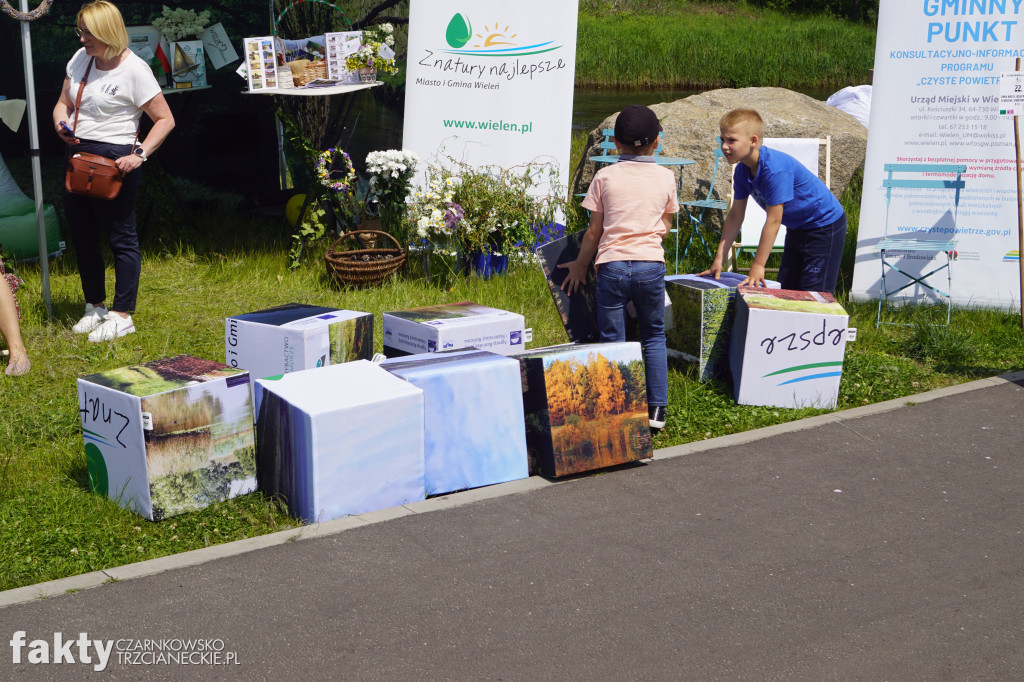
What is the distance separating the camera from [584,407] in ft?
14.8

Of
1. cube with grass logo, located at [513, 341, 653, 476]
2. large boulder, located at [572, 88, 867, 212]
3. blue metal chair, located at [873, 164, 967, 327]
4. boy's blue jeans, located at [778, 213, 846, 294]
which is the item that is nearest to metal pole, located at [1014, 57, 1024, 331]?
blue metal chair, located at [873, 164, 967, 327]

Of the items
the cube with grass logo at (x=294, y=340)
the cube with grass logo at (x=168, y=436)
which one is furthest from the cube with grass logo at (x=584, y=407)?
the cube with grass logo at (x=168, y=436)

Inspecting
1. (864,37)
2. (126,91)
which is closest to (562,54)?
(126,91)

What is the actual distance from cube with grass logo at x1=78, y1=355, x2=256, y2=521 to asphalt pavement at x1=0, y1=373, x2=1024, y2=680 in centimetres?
38

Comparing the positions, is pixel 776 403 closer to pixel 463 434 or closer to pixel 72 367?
pixel 463 434

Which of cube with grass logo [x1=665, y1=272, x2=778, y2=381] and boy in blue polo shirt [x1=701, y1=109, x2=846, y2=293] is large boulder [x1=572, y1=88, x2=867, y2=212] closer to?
boy in blue polo shirt [x1=701, y1=109, x2=846, y2=293]

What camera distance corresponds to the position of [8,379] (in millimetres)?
5430

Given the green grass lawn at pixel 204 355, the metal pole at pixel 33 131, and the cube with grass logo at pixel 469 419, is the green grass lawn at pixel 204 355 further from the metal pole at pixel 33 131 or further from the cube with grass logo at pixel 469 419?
the cube with grass logo at pixel 469 419

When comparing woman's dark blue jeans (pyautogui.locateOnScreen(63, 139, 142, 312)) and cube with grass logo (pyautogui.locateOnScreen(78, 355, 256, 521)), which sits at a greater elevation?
woman's dark blue jeans (pyautogui.locateOnScreen(63, 139, 142, 312))

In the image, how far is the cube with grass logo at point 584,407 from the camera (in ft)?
14.6

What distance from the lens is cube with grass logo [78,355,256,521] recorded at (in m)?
3.93

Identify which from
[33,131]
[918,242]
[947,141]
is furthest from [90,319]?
[947,141]

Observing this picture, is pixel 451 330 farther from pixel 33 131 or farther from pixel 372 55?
pixel 372 55

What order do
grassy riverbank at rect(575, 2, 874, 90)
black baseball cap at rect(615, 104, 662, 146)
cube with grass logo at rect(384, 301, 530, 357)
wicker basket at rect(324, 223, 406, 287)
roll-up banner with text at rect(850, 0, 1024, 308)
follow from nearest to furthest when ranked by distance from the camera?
black baseball cap at rect(615, 104, 662, 146) → cube with grass logo at rect(384, 301, 530, 357) → roll-up banner with text at rect(850, 0, 1024, 308) → wicker basket at rect(324, 223, 406, 287) → grassy riverbank at rect(575, 2, 874, 90)
